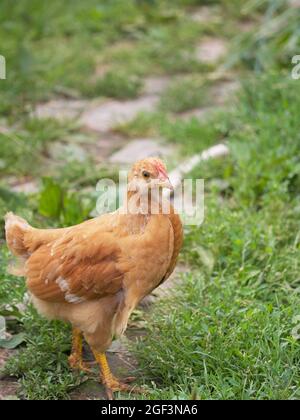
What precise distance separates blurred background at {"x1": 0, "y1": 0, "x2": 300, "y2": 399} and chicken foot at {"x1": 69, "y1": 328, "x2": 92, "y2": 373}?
1.7 inches

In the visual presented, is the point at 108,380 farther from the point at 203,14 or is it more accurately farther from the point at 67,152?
the point at 203,14

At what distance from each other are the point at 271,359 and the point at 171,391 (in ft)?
1.47

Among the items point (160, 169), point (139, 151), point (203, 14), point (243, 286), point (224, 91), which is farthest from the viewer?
point (203, 14)

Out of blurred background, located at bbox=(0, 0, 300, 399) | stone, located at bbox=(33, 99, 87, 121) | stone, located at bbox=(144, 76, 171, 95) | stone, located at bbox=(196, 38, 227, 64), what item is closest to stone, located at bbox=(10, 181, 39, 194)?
blurred background, located at bbox=(0, 0, 300, 399)

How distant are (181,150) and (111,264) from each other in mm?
2512

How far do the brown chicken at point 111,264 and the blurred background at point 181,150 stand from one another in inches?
10.4

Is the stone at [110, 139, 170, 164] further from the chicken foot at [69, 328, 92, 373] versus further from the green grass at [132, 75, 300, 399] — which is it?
the chicken foot at [69, 328, 92, 373]

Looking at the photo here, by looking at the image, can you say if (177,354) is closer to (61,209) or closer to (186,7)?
(61,209)

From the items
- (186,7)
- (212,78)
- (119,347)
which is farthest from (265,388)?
(186,7)

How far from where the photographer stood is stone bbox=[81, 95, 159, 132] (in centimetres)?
610

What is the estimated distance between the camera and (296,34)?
19.1ft

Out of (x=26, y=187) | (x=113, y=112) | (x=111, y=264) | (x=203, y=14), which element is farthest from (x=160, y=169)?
(x=203, y=14)

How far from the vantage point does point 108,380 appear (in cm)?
312

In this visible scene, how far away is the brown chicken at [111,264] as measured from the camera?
9.82ft
